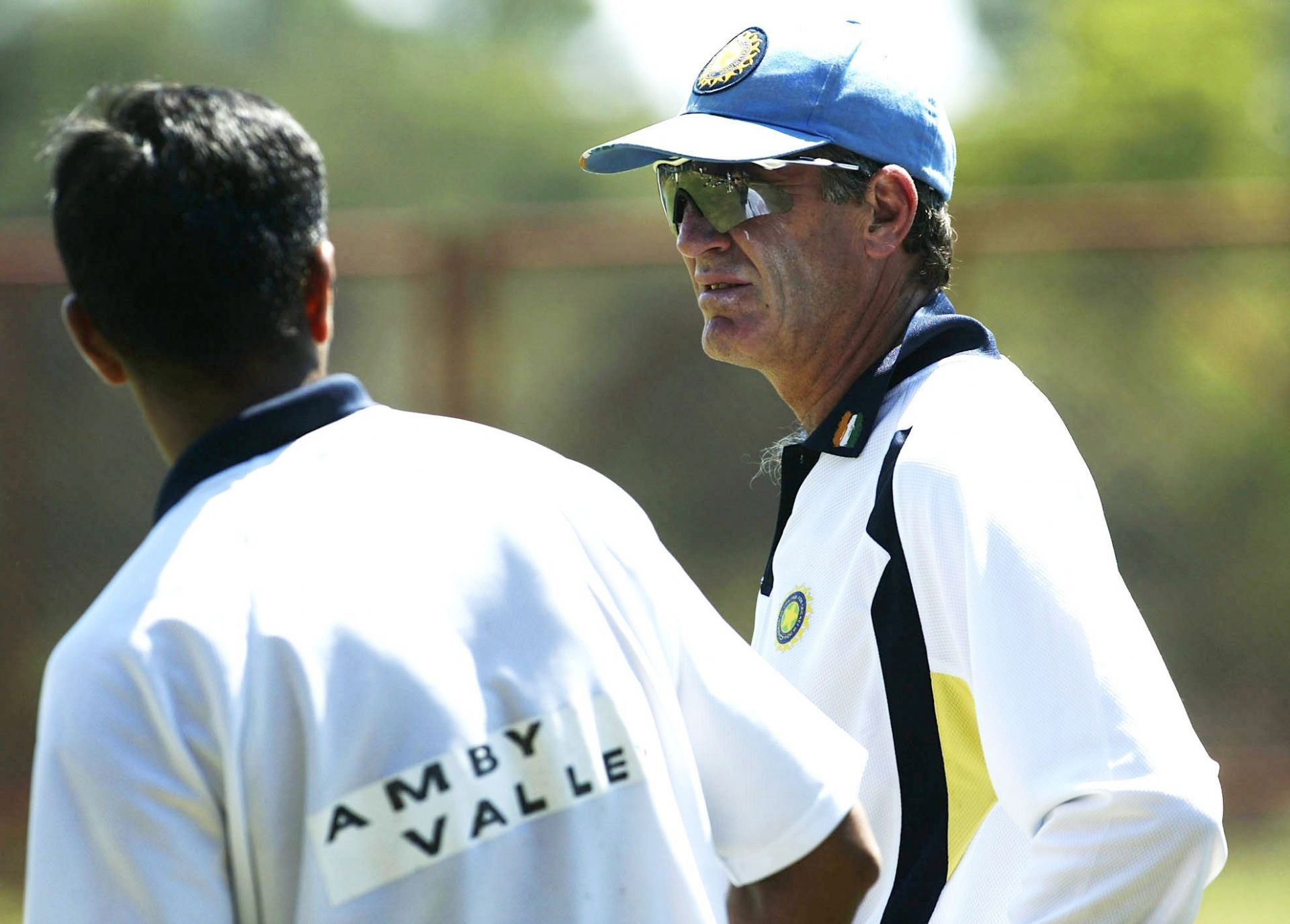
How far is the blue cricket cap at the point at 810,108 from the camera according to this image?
2.57 m

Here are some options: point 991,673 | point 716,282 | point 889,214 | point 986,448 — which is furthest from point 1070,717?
point 716,282

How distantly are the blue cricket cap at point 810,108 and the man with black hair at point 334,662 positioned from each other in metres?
0.97

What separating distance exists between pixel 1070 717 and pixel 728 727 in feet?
1.54

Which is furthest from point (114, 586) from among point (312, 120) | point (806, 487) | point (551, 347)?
point (312, 120)

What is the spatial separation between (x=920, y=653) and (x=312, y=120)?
34816 millimetres

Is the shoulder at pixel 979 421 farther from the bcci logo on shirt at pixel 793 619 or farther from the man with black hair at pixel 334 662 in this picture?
the man with black hair at pixel 334 662

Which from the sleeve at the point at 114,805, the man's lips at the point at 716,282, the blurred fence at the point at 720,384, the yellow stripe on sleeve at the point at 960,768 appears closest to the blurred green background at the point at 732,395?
the blurred fence at the point at 720,384

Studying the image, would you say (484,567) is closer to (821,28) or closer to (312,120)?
(821,28)

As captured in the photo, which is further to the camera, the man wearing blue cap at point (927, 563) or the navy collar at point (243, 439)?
the man wearing blue cap at point (927, 563)

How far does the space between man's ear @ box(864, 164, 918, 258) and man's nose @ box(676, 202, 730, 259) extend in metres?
0.25

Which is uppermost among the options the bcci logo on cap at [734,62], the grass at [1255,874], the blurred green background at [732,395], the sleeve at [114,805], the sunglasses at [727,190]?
the bcci logo on cap at [734,62]

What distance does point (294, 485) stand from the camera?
160cm

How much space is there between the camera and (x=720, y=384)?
752cm

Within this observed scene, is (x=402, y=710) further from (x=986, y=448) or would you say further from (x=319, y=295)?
(x=986, y=448)
